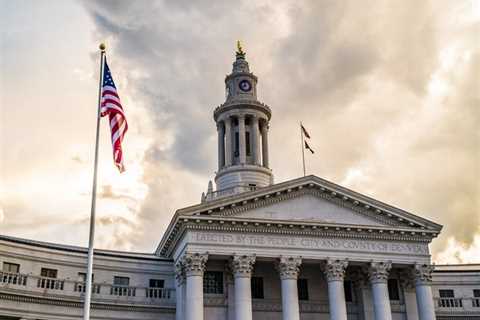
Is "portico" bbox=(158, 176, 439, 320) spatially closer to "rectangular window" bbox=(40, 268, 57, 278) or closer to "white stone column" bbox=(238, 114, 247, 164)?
"rectangular window" bbox=(40, 268, 57, 278)

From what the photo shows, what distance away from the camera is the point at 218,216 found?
136 feet

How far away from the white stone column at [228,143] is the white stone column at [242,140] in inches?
41.4

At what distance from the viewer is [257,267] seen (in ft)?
150

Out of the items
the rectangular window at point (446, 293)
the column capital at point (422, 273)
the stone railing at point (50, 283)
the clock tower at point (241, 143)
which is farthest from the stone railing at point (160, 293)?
the rectangular window at point (446, 293)

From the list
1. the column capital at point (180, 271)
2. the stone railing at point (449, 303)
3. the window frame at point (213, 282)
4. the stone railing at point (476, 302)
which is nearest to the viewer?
the column capital at point (180, 271)

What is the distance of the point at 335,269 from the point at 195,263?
10.3 meters

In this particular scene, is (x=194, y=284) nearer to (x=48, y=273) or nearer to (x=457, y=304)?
(x=48, y=273)

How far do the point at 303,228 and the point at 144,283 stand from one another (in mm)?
13317

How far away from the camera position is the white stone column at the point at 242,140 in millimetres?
57156

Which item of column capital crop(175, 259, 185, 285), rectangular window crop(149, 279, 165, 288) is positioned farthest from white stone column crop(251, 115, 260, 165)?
column capital crop(175, 259, 185, 285)

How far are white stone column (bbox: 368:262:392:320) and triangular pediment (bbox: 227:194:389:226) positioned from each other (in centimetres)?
325

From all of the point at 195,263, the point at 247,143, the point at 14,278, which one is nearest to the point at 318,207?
the point at 195,263

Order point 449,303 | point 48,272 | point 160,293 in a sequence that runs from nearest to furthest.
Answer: point 48,272
point 160,293
point 449,303

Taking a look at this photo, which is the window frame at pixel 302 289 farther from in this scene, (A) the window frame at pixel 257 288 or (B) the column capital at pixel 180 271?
(B) the column capital at pixel 180 271
